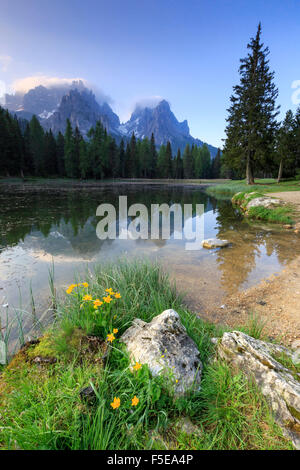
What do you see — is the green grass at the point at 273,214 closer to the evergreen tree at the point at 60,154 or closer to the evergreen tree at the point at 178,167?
the evergreen tree at the point at 60,154

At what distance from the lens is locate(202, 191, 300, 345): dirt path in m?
3.19

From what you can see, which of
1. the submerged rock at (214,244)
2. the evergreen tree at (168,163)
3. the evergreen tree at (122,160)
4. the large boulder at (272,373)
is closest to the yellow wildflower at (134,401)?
the large boulder at (272,373)

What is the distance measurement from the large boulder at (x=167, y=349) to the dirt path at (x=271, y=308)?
1.35 meters

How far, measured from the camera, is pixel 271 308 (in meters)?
3.79

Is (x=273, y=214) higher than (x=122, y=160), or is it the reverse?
(x=122, y=160)

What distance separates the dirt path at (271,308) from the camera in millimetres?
3186

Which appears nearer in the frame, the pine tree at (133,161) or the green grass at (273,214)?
the green grass at (273,214)

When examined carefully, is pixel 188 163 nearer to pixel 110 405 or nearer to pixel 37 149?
pixel 37 149

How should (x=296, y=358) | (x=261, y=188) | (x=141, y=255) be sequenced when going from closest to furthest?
(x=296, y=358)
(x=141, y=255)
(x=261, y=188)

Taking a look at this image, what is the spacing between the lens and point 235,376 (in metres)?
1.83

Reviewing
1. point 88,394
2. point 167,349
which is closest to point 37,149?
point 167,349

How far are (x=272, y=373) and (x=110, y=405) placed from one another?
1403 millimetres
